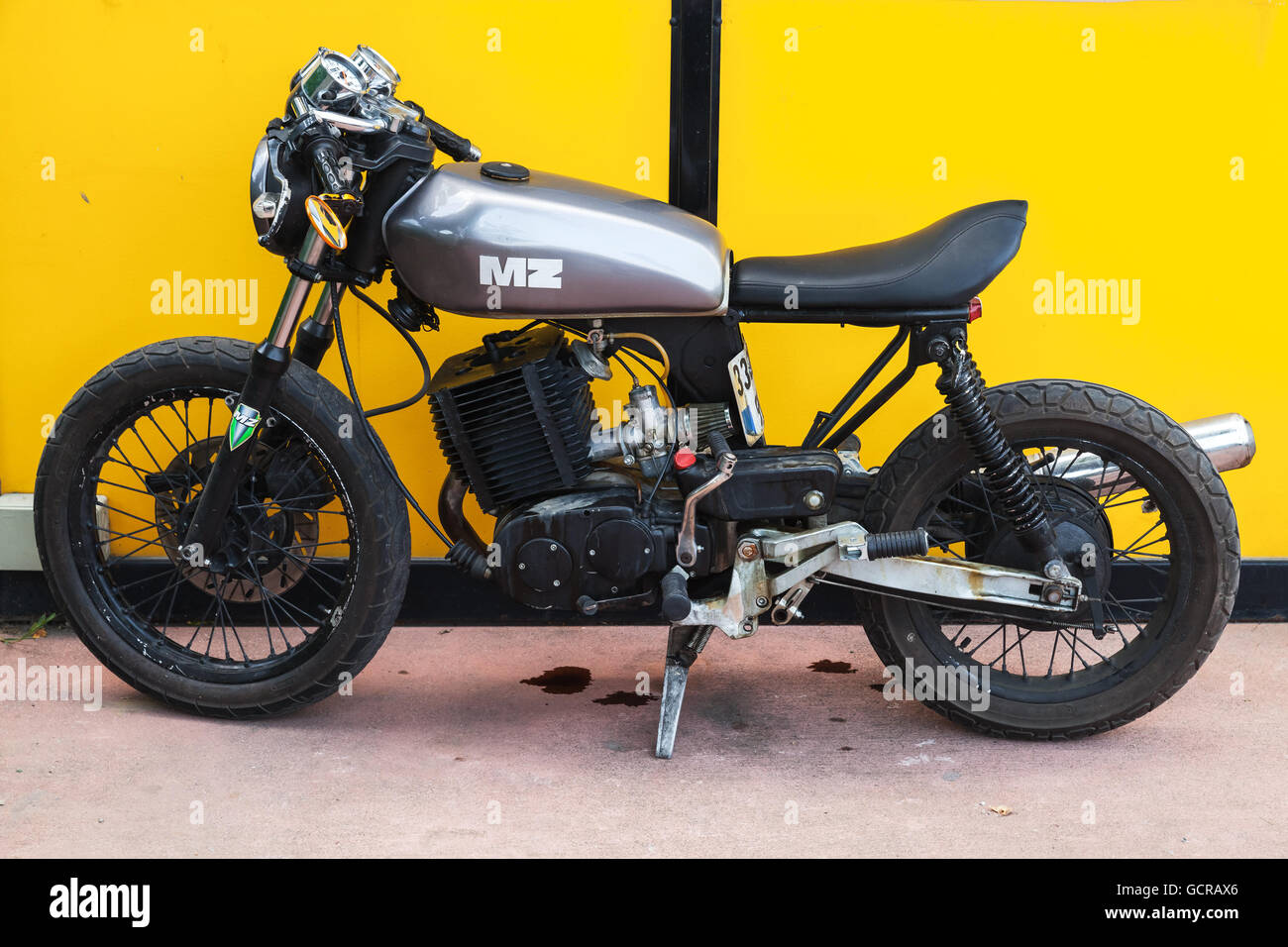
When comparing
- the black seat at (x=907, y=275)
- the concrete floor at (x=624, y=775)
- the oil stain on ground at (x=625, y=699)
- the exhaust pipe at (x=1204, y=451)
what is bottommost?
the concrete floor at (x=624, y=775)

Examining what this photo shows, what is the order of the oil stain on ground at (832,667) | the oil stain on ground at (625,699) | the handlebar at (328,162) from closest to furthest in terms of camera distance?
the handlebar at (328,162)
the oil stain on ground at (625,699)
the oil stain on ground at (832,667)

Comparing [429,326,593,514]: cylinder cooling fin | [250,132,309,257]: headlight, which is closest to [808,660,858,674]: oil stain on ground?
[429,326,593,514]: cylinder cooling fin

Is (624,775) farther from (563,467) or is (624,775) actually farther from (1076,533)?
(1076,533)

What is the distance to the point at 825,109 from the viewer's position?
362cm

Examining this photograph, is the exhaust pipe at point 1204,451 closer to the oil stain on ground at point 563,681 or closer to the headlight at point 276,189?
the oil stain on ground at point 563,681

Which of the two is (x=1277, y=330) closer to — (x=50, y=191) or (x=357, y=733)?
(x=357, y=733)

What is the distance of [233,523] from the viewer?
317cm

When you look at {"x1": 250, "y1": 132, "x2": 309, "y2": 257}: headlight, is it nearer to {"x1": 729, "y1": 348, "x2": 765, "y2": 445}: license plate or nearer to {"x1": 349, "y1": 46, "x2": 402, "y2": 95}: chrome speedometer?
{"x1": 349, "y1": 46, "x2": 402, "y2": 95}: chrome speedometer

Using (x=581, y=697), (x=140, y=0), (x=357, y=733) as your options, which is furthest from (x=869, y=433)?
(x=140, y=0)

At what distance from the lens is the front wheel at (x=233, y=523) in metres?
3.04

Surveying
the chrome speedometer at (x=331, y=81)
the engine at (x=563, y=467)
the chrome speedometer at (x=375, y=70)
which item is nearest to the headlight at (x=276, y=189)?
the chrome speedometer at (x=331, y=81)

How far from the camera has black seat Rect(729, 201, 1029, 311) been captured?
9.41ft

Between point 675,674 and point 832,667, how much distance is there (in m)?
0.72

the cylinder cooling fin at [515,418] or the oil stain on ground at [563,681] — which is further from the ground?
the cylinder cooling fin at [515,418]
